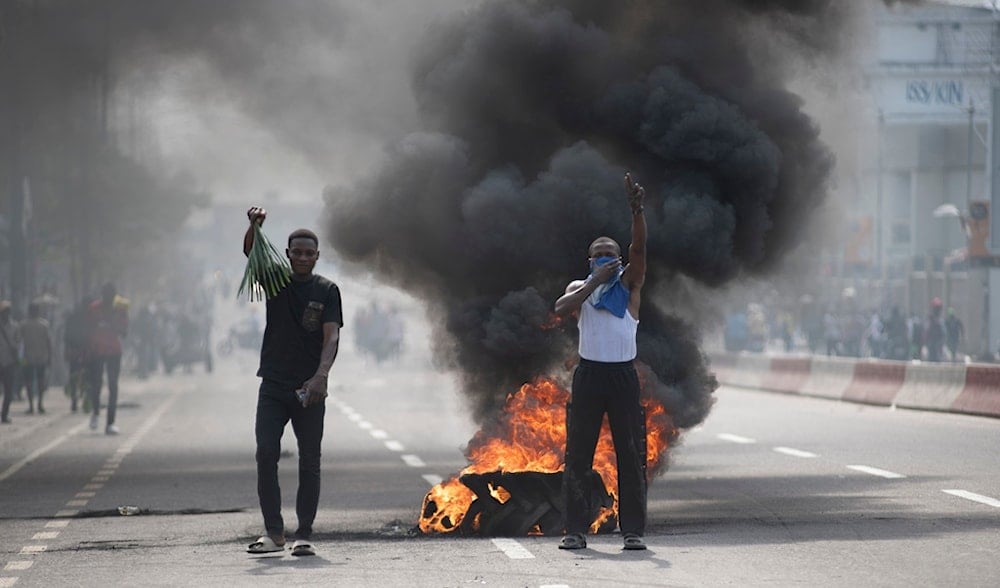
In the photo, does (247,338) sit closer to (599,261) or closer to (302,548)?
(302,548)

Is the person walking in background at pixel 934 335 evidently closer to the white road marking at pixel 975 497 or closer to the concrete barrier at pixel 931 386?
the concrete barrier at pixel 931 386

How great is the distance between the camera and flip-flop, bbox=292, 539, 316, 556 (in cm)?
963

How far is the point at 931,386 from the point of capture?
24656 millimetres

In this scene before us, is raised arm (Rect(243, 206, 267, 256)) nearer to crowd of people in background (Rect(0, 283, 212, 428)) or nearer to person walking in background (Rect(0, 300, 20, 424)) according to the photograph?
crowd of people in background (Rect(0, 283, 212, 428))

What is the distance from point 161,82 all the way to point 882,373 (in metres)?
12.2

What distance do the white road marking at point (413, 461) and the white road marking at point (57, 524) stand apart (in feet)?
16.8

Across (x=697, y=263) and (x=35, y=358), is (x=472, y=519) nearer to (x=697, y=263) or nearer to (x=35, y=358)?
(x=697, y=263)

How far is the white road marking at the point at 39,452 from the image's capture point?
684 inches

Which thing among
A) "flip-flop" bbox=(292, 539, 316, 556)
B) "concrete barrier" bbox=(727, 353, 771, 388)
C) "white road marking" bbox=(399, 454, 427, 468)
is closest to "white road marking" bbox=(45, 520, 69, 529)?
"flip-flop" bbox=(292, 539, 316, 556)

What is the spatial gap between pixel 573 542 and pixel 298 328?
190 centimetres

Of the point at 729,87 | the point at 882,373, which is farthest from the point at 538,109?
the point at 882,373

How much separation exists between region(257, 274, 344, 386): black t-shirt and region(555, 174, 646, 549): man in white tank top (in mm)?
1290

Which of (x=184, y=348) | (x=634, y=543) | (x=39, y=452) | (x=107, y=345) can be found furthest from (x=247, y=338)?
(x=634, y=543)

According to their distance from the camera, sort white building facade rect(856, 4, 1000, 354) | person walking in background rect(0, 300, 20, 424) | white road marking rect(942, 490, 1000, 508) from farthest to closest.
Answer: white building facade rect(856, 4, 1000, 354) < person walking in background rect(0, 300, 20, 424) < white road marking rect(942, 490, 1000, 508)
